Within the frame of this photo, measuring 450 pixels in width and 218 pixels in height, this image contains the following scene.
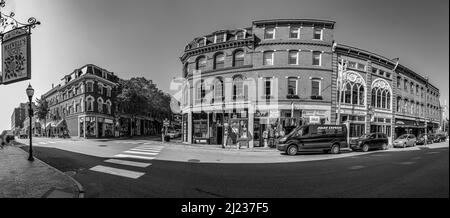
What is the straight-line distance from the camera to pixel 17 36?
213 inches

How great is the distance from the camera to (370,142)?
1351 centimetres

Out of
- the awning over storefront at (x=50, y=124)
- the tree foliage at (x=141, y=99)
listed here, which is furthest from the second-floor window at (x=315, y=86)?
the awning over storefront at (x=50, y=124)

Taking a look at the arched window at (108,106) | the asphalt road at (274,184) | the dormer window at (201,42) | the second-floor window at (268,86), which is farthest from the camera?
the dormer window at (201,42)

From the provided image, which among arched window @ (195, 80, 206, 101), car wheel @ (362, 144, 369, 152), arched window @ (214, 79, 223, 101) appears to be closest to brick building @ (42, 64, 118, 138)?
arched window @ (195, 80, 206, 101)

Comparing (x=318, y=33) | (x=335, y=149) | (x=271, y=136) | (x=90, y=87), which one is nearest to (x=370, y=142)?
(x=335, y=149)

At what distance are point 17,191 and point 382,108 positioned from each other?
1925 centimetres

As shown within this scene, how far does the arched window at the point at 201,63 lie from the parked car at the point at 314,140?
1049 centimetres

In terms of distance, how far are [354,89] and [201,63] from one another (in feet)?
46.0

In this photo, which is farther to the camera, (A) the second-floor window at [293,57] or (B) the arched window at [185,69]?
(A) the second-floor window at [293,57]

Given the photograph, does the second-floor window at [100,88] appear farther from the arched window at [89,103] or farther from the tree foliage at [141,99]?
the tree foliage at [141,99]

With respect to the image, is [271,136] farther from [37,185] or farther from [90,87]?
[37,185]

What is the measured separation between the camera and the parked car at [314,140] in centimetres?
1265
